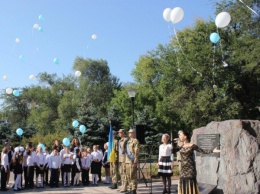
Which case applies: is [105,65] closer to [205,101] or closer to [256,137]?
[205,101]

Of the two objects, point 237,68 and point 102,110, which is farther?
point 102,110

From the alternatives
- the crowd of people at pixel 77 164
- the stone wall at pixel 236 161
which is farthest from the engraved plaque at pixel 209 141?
the crowd of people at pixel 77 164

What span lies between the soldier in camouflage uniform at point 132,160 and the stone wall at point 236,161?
2.26m

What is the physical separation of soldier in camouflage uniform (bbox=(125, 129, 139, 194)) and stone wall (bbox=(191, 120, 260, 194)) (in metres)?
2.26

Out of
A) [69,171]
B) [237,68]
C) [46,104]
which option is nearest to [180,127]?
[237,68]

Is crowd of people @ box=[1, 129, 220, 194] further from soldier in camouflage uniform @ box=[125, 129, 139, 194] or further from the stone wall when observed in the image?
the stone wall

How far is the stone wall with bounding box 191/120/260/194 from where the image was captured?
9.28 metres

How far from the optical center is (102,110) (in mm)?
53344

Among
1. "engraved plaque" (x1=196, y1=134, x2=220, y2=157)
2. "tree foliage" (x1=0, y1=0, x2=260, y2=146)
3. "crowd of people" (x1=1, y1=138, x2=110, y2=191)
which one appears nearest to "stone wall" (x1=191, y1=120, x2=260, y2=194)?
"engraved plaque" (x1=196, y1=134, x2=220, y2=157)

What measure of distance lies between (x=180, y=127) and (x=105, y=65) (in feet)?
61.1

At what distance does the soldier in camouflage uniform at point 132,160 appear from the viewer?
11312 millimetres

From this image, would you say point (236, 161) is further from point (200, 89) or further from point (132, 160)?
point (200, 89)

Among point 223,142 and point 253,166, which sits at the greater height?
point 223,142

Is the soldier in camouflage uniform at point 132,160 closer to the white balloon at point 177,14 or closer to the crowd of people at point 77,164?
the crowd of people at point 77,164
